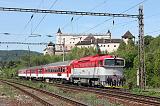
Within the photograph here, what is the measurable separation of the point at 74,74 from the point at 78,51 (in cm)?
8909

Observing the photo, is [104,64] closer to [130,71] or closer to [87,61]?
[87,61]

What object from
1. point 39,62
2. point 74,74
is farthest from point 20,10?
point 39,62

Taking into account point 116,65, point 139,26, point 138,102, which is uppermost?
point 139,26

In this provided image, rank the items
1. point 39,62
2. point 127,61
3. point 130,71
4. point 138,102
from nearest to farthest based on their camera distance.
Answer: point 138,102 < point 130,71 < point 127,61 < point 39,62

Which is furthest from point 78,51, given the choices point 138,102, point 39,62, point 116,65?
point 138,102

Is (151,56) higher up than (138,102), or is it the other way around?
(151,56)

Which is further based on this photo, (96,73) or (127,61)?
(127,61)

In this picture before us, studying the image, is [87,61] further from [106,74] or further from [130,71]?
[130,71]

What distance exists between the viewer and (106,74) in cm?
3559

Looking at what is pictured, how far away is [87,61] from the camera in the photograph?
133ft

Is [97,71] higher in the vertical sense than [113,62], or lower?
lower

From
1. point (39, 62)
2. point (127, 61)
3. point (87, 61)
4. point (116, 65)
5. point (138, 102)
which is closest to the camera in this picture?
point (138, 102)

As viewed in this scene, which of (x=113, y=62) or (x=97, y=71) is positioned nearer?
(x=113, y=62)

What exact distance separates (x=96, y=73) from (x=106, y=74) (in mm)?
1714
